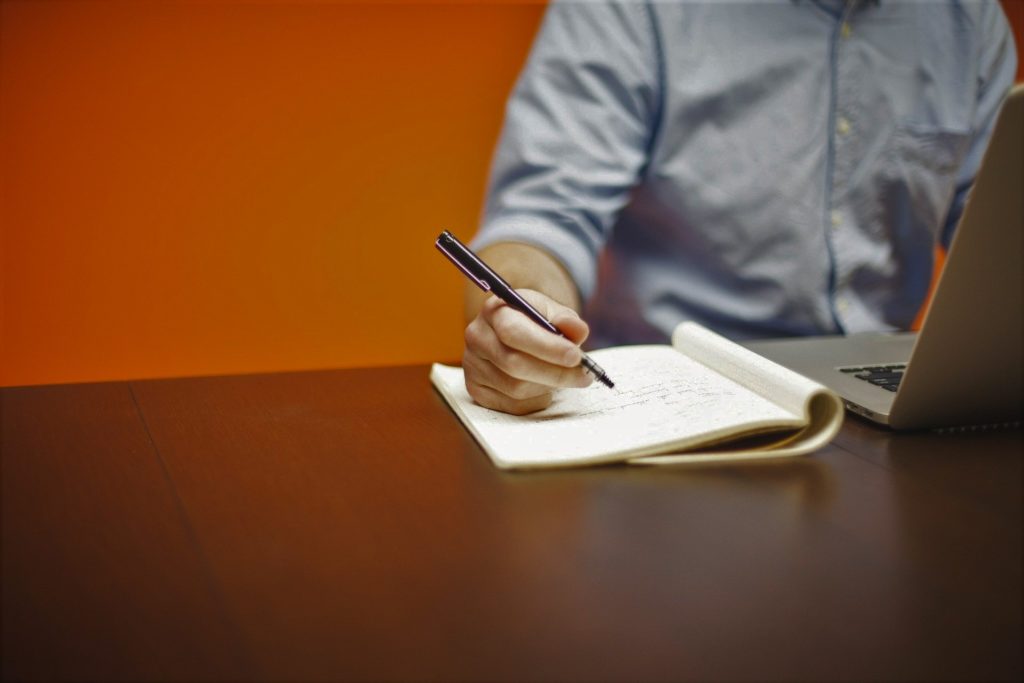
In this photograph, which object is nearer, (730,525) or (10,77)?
(730,525)

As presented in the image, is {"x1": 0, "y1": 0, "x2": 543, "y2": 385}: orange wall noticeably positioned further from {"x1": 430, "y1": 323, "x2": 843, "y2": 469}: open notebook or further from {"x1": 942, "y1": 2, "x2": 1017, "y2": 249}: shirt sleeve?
{"x1": 430, "y1": 323, "x2": 843, "y2": 469}: open notebook

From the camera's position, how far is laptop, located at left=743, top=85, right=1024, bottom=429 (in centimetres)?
56

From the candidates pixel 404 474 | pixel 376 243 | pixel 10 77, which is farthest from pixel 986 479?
pixel 10 77

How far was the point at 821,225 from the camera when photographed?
128 centimetres

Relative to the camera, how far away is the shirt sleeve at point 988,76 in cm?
139

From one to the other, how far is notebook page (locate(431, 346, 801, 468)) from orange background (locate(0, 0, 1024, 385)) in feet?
2.76

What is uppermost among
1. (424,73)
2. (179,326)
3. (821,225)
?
(424,73)

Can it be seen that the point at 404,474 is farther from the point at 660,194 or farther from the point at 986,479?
the point at 660,194

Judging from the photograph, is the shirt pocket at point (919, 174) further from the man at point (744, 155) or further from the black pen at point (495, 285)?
the black pen at point (495, 285)

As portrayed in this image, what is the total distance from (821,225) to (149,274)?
1041 millimetres

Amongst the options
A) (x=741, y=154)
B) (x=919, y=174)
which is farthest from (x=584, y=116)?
(x=919, y=174)

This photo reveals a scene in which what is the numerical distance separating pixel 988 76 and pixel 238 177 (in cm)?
122

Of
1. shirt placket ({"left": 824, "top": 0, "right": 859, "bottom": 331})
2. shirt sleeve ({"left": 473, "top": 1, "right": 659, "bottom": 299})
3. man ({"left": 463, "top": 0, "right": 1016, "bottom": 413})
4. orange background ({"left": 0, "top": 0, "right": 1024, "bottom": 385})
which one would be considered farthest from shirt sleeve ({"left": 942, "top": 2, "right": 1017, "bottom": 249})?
shirt sleeve ({"left": 473, "top": 1, "right": 659, "bottom": 299})

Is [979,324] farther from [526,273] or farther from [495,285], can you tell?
[526,273]
